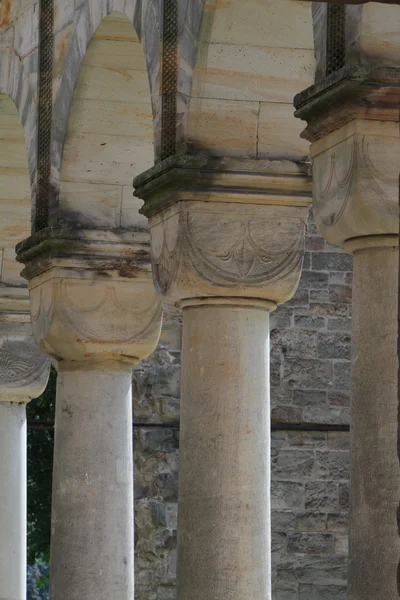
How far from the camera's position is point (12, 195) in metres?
11.2

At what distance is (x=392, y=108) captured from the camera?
5668 millimetres

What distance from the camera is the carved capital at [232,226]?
7.22 meters

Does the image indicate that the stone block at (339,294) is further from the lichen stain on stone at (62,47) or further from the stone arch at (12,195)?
the lichen stain on stone at (62,47)

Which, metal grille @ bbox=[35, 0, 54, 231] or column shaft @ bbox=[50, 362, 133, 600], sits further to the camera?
metal grille @ bbox=[35, 0, 54, 231]

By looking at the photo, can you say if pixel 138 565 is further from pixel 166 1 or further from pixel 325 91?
pixel 325 91

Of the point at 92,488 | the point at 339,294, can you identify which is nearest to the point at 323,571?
the point at 339,294

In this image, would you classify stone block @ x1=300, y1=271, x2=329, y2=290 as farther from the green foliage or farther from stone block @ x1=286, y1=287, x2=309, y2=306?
the green foliage

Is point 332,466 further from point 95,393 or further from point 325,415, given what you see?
point 95,393

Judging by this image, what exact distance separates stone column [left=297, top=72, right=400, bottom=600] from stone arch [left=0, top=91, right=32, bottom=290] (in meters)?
4.83

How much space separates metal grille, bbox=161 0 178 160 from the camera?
293 inches

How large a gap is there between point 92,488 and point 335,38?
12.7 ft

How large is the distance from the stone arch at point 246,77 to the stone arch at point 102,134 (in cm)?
147

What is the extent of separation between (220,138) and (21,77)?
118 inches

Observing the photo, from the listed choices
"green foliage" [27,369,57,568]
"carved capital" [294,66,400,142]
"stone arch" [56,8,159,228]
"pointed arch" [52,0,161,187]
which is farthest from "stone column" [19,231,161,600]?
"green foliage" [27,369,57,568]
